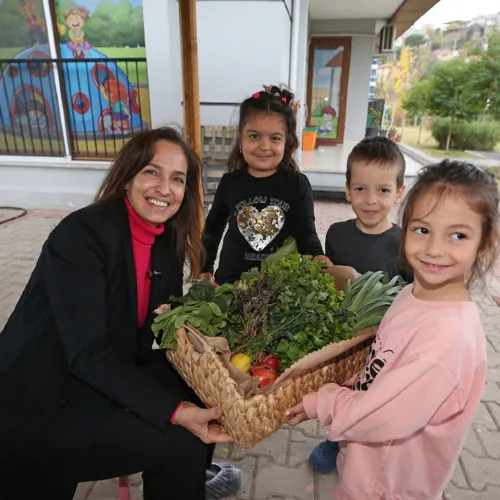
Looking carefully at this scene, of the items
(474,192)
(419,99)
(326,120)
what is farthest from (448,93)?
(474,192)

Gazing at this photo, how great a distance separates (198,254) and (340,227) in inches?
30.1

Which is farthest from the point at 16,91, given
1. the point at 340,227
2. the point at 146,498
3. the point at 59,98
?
the point at 146,498

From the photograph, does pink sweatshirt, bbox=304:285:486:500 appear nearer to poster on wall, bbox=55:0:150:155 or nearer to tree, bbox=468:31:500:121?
poster on wall, bbox=55:0:150:155

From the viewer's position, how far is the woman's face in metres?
1.60

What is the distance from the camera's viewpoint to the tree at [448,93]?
17.9 m

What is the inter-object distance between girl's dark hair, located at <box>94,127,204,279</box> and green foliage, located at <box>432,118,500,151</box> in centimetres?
2110

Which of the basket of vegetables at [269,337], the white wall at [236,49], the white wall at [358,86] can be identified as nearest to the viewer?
the basket of vegetables at [269,337]

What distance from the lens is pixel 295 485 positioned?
6.68 feet

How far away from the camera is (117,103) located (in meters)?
6.55

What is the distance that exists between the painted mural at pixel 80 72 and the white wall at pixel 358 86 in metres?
8.20

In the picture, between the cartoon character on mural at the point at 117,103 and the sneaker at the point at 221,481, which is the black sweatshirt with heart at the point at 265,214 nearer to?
the sneaker at the point at 221,481

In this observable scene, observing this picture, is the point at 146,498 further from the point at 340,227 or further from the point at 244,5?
the point at 244,5

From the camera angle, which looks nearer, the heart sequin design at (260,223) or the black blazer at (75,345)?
the black blazer at (75,345)

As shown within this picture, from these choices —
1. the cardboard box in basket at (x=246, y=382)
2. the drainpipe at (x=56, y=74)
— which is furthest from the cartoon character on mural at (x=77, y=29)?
the cardboard box in basket at (x=246, y=382)
